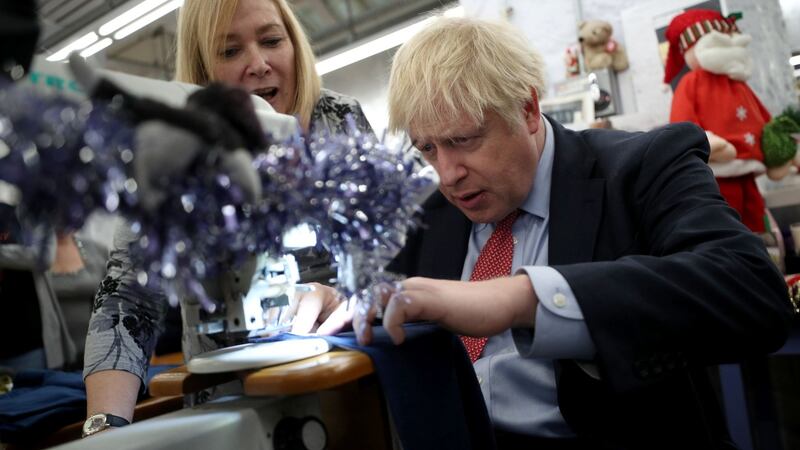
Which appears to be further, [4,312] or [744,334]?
[4,312]

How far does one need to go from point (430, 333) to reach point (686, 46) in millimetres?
2033

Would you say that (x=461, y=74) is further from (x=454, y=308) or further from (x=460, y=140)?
(x=454, y=308)

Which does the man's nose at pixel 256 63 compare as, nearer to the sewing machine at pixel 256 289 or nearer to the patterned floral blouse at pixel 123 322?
the patterned floral blouse at pixel 123 322

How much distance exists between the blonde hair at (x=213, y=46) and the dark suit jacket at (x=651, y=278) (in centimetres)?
42

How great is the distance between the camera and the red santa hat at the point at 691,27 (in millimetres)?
2188

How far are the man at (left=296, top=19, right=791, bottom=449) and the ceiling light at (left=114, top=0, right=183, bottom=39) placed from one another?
3.85 meters

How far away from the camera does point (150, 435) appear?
514 mm

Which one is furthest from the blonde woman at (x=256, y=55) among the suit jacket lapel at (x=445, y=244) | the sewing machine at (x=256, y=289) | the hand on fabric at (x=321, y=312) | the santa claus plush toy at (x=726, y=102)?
the santa claus plush toy at (x=726, y=102)

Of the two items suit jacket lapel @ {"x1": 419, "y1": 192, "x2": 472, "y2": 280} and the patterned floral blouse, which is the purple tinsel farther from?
suit jacket lapel @ {"x1": 419, "y1": 192, "x2": 472, "y2": 280}

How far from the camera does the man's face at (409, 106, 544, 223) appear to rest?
104 centimetres

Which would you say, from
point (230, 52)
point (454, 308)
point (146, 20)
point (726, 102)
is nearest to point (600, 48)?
point (726, 102)

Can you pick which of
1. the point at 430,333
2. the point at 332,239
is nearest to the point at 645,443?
the point at 430,333

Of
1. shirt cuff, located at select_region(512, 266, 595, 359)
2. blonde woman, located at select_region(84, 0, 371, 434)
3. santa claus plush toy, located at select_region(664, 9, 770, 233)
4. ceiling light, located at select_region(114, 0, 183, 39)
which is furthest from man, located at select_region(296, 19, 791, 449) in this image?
ceiling light, located at select_region(114, 0, 183, 39)

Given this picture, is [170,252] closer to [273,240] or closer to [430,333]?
[273,240]
